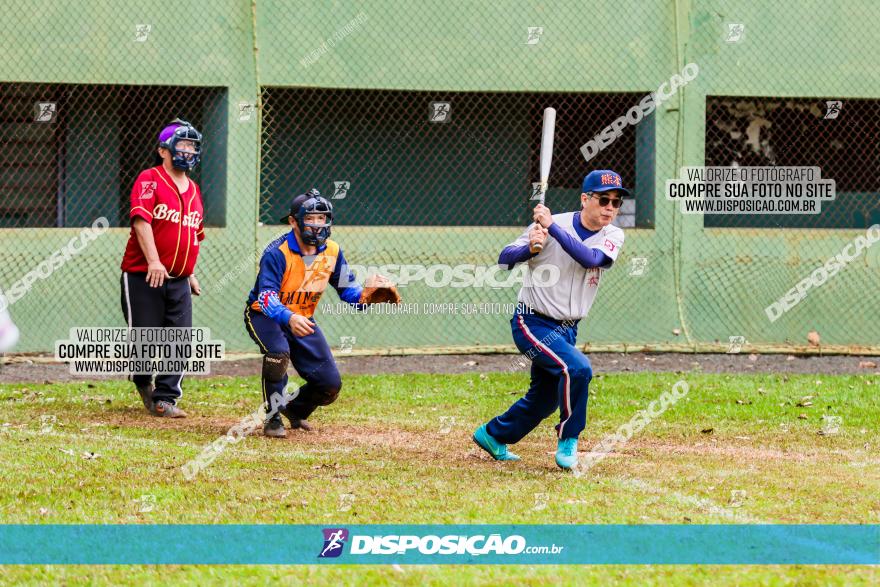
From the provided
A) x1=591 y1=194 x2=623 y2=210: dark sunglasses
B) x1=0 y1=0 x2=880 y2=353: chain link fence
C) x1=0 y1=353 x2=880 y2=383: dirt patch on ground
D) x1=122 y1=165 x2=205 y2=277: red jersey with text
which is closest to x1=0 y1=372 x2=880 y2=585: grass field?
x1=122 y1=165 x2=205 y2=277: red jersey with text

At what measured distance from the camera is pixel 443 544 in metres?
5.43

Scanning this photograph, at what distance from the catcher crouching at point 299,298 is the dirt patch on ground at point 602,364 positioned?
11.9ft

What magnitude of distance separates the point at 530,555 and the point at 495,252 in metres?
8.65

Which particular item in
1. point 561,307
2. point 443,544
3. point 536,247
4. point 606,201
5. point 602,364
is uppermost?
point 606,201

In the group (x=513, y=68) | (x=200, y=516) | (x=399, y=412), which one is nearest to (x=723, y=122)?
(x=513, y=68)

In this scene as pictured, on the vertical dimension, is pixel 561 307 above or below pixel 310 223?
below

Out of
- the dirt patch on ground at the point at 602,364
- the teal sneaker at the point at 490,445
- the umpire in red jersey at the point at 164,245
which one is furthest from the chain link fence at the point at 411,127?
the teal sneaker at the point at 490,445

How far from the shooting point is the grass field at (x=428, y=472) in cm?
509

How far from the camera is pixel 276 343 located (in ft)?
28.3

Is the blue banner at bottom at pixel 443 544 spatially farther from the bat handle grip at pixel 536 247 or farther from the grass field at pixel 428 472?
the bat handle grip at pixel 536 247

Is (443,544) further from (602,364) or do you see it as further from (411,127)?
(411,127)

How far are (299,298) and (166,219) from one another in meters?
1.47

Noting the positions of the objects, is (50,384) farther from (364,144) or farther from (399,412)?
(364,144)

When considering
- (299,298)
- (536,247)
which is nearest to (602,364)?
(299,298)
